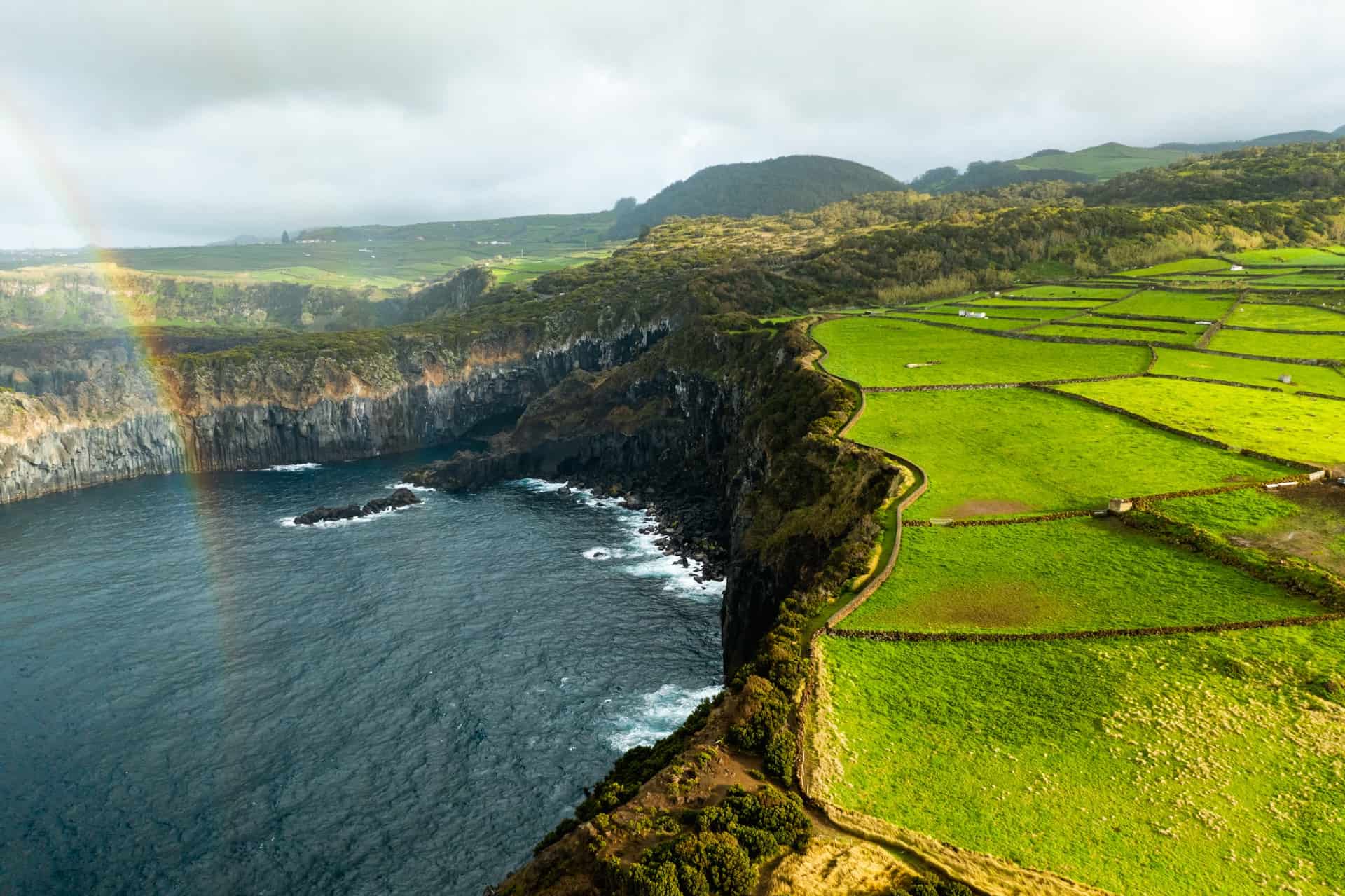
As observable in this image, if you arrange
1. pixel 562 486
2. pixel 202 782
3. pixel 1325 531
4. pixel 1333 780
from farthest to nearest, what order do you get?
pixel 562 486
pixel 202 782
pixel 1325 531
pixel 1333 780

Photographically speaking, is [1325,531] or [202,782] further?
[202,782]

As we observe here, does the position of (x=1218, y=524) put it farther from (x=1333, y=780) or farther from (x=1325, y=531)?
(x=1333, y=780)

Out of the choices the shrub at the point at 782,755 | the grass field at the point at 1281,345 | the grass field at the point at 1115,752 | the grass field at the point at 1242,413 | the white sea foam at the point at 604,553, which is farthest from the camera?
the white sea foam at the point at 604,553

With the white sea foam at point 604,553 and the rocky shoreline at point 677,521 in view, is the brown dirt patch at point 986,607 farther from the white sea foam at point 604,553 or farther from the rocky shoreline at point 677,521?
the white sea foam at point 604,553

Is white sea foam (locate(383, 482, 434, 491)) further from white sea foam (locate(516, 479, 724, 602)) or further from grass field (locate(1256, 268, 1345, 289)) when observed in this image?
grass field (locate(1256, 268, 1345, 289))

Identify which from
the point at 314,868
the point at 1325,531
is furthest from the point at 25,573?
the point at 1325,531

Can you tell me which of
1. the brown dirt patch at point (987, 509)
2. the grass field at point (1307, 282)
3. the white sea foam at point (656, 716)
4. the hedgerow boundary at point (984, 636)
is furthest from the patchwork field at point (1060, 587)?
the grass field at point (1307, 282)
